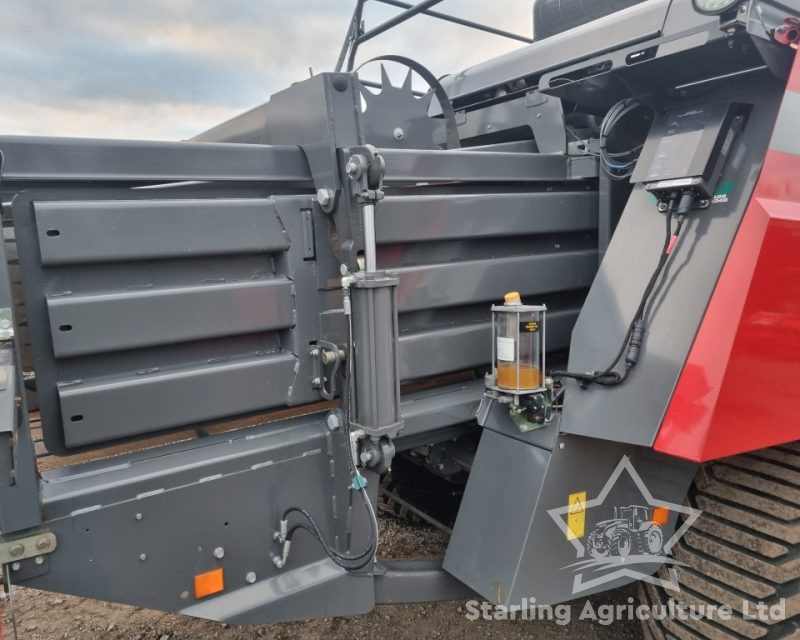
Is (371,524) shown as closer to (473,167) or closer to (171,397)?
(171,397)

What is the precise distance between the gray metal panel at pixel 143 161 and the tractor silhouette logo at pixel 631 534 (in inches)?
56.5

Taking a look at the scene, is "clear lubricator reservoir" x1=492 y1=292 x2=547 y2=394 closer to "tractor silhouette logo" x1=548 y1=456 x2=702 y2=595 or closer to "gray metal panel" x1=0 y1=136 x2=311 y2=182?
"tractor silhouette logo" x1=548 y1=456 x2=702 y2=595

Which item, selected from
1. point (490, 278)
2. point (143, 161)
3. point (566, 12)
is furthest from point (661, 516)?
point (566, 12)

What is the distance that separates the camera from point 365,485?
5.56ft

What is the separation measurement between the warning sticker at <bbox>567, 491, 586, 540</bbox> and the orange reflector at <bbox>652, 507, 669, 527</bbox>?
0.26 meters

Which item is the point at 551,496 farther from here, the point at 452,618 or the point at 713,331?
the point at 452,618

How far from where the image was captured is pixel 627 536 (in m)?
1.99

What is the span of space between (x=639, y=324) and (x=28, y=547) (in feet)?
5.25

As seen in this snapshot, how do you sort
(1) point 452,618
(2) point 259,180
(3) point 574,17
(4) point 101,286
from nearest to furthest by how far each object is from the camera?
(4) point 101,286 < (2) point 259,180 < (1) point 452,618 < (3) point 574,17

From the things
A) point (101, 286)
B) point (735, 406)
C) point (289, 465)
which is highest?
point (101, 286)

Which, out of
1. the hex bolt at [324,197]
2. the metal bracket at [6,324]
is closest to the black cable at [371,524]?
the hex bolt at [324,197]

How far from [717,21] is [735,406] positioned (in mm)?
983

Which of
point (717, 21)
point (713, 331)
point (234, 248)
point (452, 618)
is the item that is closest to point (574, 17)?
point (717, 21)

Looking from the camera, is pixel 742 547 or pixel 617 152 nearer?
pixel 742 547
